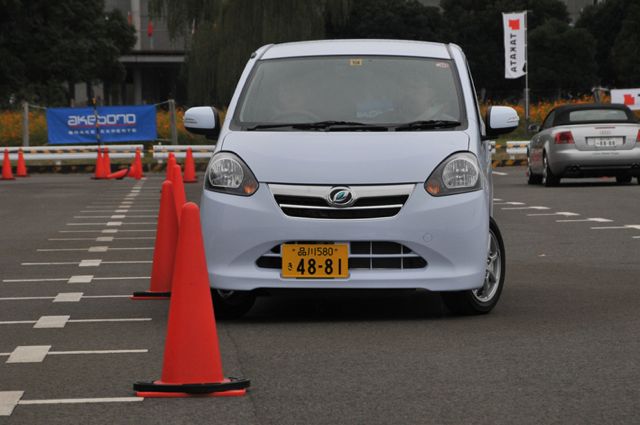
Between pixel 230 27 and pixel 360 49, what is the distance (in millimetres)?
38495

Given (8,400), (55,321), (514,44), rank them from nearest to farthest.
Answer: (8,400) < (55,321) < (514,44)

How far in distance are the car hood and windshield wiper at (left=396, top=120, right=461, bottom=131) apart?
0.18 m

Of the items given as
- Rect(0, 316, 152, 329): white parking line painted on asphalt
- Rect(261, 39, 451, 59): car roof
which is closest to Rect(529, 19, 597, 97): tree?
Rect(261, 39, 451, 59): car roof

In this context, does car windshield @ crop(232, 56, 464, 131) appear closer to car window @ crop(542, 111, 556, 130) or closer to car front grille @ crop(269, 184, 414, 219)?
car front grille @ crop(269, 184, 414, 219)

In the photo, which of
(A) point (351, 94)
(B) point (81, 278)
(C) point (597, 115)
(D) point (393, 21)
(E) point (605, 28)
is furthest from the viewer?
(E) point (605, 28)

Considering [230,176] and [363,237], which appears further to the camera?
[230,176]

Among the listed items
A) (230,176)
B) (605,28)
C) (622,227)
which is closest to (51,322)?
(230,176)

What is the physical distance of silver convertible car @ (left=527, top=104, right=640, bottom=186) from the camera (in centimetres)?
2475

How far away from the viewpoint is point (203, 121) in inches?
392

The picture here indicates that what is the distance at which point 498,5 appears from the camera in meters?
91.6

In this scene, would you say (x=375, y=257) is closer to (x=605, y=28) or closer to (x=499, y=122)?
(x=499, y=122)

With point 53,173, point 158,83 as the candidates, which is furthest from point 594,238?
point 158,83

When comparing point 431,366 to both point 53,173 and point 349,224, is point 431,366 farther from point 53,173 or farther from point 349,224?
point 53,173

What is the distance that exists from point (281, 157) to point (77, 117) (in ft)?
104
